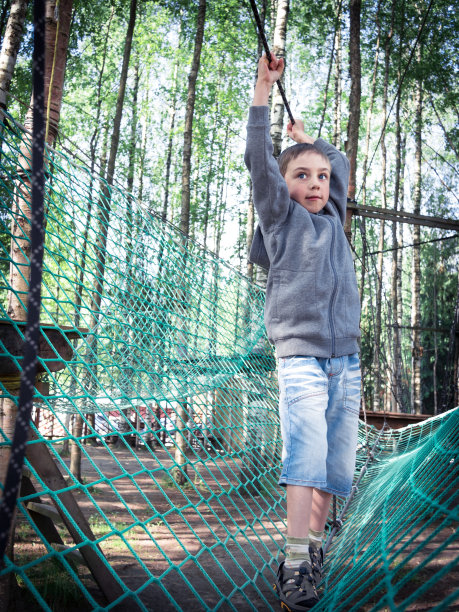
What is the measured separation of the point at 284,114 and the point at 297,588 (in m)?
7.45

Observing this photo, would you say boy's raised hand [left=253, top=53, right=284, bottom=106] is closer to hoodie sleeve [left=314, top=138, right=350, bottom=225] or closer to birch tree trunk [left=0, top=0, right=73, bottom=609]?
hoodie sleeve [left=314, top=138, right=350, bottom=225]

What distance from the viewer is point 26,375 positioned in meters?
0.53

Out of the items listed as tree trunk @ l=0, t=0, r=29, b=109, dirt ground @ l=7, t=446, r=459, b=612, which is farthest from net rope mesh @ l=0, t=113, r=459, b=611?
tree trunk @ l=0, t=0, r=29, b=109

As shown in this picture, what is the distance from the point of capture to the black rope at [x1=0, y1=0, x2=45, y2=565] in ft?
1.63

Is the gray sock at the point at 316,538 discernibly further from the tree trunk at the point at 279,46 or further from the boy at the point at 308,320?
the tree trunk at the point at 279,46

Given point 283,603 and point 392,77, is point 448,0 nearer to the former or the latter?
point 392,77

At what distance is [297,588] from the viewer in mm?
1121

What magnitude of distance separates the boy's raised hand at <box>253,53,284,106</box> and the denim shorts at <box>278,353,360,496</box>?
0.75 meters

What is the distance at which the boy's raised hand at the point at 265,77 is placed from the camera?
1.44 meters

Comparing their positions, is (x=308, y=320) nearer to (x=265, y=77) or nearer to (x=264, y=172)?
(x=264, y=172)

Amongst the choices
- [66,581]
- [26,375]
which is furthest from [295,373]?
[66,581]

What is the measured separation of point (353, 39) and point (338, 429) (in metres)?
4.46

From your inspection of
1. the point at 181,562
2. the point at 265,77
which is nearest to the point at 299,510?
the point at 265,77

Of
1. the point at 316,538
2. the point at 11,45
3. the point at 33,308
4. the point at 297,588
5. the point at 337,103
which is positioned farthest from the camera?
the point at 337,103
